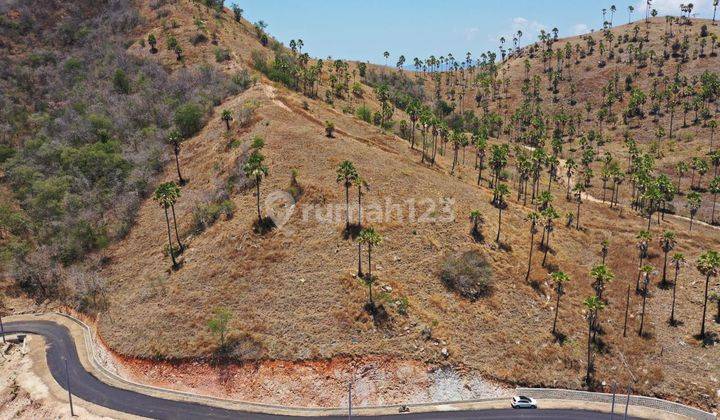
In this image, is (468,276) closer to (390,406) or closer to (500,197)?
(500,197)

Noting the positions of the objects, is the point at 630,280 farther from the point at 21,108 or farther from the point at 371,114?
the point at 21,108

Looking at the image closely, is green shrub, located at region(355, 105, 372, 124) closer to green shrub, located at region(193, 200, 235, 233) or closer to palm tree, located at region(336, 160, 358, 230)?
palm tree, located at region(336, 160, 358, 230)

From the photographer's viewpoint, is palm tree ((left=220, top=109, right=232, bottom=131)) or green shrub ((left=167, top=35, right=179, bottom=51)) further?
green shrub ((left=167, top=35, right=179, bottom=51))

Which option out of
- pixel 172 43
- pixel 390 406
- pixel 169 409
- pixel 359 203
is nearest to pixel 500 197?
pixel 359 203

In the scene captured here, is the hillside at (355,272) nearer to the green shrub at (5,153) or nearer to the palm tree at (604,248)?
the palm tree at (604,248)

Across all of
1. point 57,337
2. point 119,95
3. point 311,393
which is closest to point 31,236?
point 57,337

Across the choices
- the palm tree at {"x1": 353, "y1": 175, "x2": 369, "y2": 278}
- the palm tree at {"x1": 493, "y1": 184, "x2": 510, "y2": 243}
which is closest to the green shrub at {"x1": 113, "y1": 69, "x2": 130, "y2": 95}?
the palm tree at {"x1": 353, "y1": 175, "x2": 369, "y2": 278}

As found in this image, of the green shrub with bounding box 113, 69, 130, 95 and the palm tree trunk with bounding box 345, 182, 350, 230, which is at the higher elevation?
the green shrub with bounding box 113, 69, 130, 95
